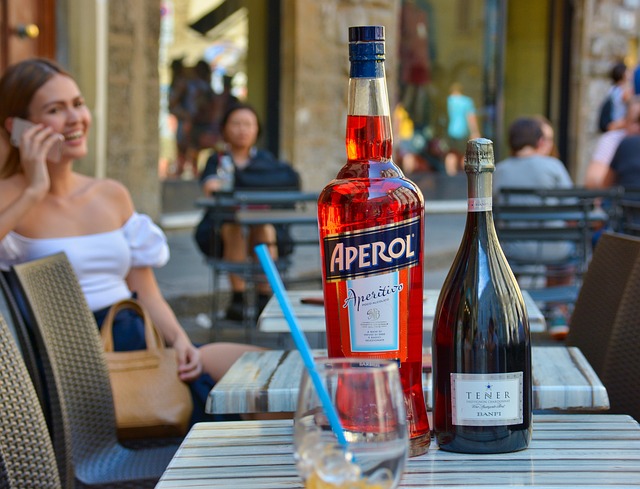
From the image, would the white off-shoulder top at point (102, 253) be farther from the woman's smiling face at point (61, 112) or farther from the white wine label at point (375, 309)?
the white wine label at point (375, 309)

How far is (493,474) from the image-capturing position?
4.39ft

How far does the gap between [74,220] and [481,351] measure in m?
1.95

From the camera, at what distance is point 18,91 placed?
324cm

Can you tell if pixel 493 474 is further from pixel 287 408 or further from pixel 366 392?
pixel 287 408

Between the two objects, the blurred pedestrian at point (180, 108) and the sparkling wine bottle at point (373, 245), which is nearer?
the sparkling wine bottle at point (373, 245)

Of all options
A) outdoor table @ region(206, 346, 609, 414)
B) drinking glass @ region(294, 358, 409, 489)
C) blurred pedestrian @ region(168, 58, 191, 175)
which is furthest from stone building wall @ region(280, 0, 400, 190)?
drinking glass @ region(294, 358, 409, 489)

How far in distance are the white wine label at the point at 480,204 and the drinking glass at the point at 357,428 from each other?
0.41 meters

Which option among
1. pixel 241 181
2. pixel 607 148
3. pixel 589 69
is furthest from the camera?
pixel 589 69

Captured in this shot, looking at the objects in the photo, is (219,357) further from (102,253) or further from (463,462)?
Answer: (463,462)

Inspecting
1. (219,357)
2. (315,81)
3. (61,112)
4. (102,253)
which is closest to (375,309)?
(219,357)

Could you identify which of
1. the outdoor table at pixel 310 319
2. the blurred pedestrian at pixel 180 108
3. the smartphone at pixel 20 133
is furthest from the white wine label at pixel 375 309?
the blurred pedestrian at pixel 180 108

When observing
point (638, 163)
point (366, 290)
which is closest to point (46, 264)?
point (366, 290)

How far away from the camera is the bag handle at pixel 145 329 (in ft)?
8.88

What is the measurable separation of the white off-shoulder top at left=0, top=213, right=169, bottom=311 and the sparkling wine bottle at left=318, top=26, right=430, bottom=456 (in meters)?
1.74
